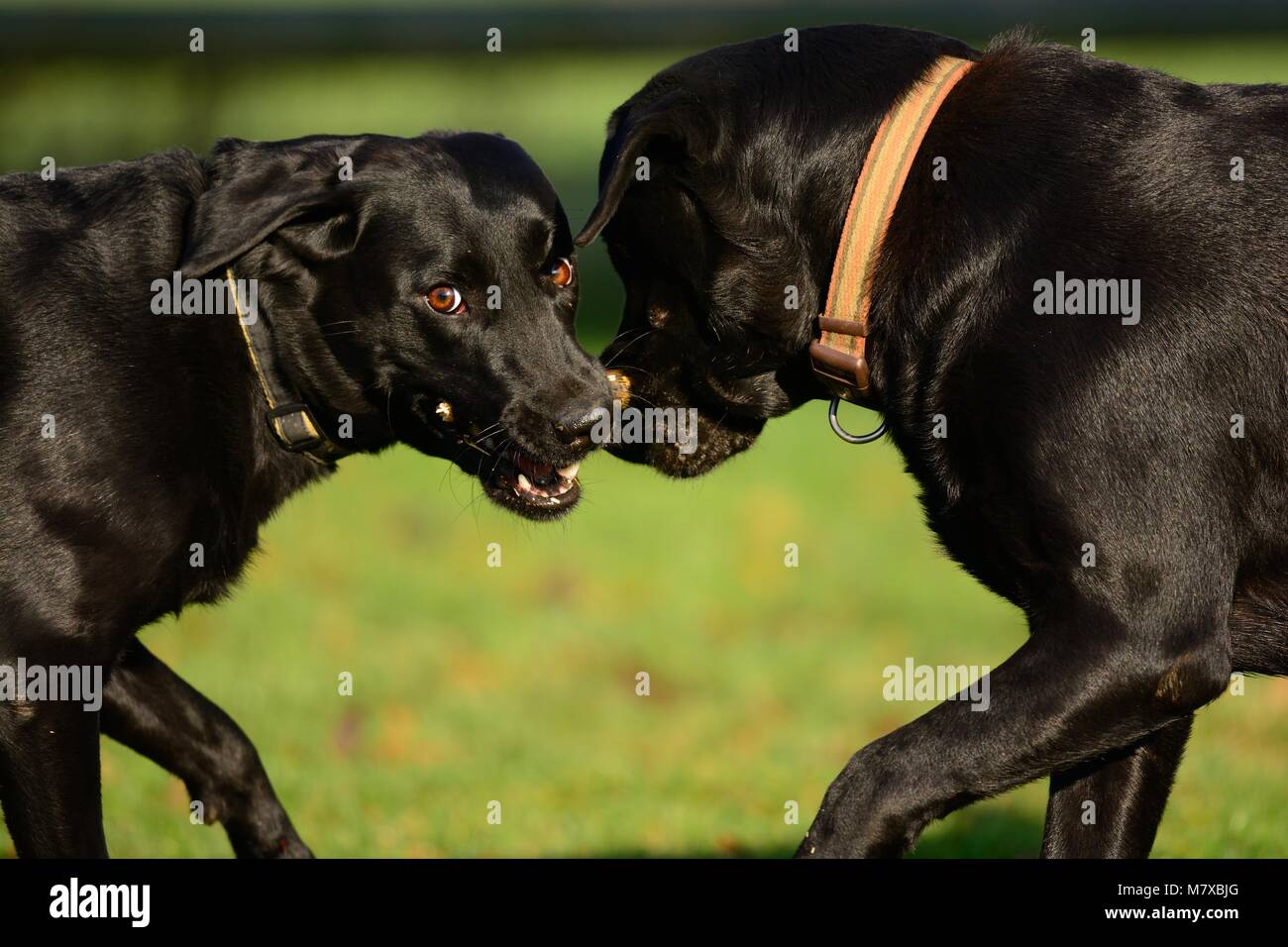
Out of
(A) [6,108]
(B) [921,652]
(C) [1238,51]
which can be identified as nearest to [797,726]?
(B) [921,652]

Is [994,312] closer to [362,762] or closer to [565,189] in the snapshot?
[362,762]

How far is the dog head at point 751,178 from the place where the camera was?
12.8 ft

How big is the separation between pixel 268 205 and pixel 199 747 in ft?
4.98

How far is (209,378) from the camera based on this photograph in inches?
157

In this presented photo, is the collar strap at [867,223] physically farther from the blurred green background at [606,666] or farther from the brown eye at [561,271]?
the blurred green background at [606,666]

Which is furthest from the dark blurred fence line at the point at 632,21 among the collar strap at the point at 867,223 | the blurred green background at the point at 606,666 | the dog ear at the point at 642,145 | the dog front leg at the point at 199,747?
the collar strap at the point at 867,223

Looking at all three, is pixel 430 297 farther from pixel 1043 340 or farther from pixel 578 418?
pixel 1043 340

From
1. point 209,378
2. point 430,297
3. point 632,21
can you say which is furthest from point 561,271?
point 632,21

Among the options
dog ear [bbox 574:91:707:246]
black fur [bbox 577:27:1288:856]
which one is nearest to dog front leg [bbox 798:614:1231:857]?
black fur [bbox 577:27:1288:856]

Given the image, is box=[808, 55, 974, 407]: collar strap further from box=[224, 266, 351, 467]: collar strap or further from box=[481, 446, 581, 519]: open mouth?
box=[224, 266, 351, 467]: collar strap

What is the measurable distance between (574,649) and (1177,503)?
5199mm

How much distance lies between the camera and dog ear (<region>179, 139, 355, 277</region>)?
376 centimetres

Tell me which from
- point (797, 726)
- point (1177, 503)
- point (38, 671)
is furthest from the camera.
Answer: point (797, 726)

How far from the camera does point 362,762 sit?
6.61m
